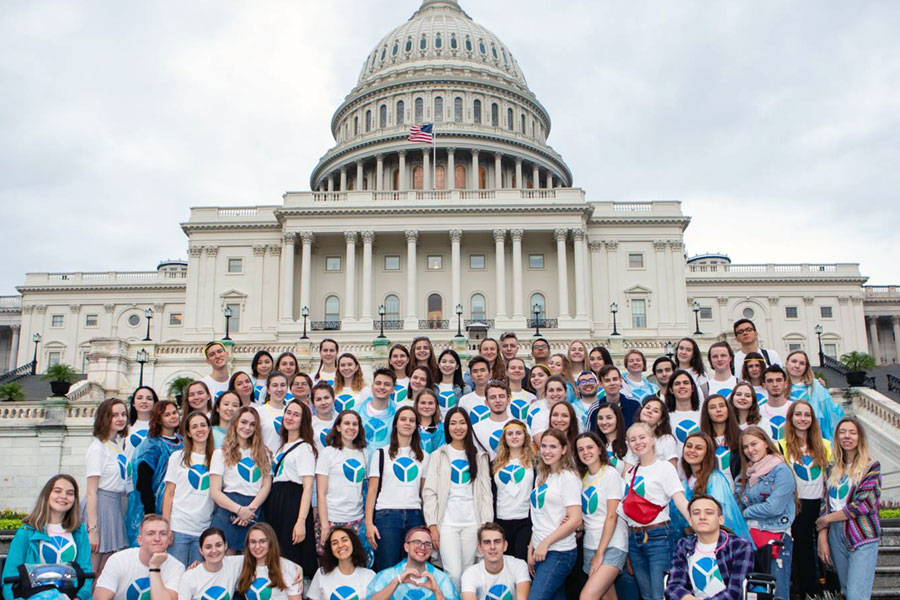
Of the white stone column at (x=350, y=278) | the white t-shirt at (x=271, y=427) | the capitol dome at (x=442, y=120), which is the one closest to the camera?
the white t-shirt at (x=271, y=427)

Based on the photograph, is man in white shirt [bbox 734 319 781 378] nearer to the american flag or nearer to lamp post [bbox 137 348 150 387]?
lamp post [bbox 137 348 150 387]

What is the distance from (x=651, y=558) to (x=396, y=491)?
2.73m

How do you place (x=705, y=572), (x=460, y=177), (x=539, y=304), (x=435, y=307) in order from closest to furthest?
1. (x=705, y=572)
2. (x=539, y=304)
3. (x=435, y=307)
4. (x=460, y=177)

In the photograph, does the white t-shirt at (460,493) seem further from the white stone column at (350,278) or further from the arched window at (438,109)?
the arched window at (438,109)

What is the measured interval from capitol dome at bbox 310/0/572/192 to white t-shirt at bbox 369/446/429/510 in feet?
189

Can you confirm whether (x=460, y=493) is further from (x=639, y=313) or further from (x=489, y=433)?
(x=639, y=313)

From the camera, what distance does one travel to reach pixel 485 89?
76.9m

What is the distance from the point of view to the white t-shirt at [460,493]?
849 cm

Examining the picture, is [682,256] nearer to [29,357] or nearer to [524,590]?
[524,590]

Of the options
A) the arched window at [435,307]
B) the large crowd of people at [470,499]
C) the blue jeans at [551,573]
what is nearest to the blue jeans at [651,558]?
the large crowd of people at [470,499]

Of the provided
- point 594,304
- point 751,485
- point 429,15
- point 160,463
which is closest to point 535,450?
point 751,485

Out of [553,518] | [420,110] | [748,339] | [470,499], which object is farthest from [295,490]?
[420,110]

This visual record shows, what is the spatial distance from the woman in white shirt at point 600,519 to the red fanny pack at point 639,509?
12 centimetres

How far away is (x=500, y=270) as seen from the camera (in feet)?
174
